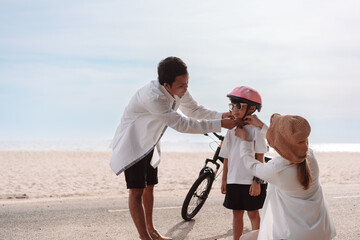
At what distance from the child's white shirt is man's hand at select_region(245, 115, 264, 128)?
120 mm

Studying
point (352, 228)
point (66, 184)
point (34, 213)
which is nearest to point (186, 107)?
point (352, 228)

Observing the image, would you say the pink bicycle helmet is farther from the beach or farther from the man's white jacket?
the beach

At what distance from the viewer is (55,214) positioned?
6.95m

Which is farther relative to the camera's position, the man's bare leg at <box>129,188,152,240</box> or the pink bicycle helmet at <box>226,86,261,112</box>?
the man's bare leg at <box>129,188,152,240</box>

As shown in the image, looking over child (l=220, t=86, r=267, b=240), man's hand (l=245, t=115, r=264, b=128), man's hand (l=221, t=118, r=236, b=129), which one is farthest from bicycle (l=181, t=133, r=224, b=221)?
man's hand (l=245, t=115, r=264, b=128)

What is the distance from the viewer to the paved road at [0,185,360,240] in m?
5.68

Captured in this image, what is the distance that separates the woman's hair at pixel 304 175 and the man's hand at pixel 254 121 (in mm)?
992

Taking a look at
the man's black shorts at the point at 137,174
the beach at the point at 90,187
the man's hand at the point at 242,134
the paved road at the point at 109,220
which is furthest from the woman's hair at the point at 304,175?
the beach at the point at 90,187

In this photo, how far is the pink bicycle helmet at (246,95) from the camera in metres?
3.76

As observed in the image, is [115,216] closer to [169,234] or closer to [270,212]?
[169,234]

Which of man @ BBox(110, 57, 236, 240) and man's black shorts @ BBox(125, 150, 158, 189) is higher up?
man @ BBox(110, 57, 236, 240)

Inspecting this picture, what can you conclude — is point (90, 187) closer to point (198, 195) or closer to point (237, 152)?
point (198, 195)

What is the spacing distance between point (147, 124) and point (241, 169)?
1118 mm

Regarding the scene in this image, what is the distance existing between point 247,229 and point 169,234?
1.08m
